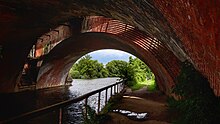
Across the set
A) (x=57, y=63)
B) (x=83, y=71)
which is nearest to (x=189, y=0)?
(x=57, y=63)

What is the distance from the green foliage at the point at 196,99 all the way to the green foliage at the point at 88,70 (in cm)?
4367

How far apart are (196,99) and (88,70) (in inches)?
1796

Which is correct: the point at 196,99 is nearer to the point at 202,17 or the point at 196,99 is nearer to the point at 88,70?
the point at 202,17

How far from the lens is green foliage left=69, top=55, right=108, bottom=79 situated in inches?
1898

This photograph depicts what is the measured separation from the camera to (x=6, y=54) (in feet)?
48.5

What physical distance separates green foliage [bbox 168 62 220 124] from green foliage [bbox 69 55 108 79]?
143 feet

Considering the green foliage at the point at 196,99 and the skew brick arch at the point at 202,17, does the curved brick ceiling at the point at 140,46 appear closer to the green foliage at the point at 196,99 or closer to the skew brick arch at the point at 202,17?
the green foliage at the point at 196,99

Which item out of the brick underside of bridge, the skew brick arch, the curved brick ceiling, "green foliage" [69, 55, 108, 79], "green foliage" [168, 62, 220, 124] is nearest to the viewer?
the skew brick arch

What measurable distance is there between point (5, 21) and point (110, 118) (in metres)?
7.58

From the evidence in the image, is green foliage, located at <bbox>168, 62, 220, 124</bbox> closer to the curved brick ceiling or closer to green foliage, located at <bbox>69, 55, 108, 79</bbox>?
the curved brick ceiling

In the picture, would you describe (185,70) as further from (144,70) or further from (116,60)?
(116,60)

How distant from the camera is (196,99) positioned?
4184mm

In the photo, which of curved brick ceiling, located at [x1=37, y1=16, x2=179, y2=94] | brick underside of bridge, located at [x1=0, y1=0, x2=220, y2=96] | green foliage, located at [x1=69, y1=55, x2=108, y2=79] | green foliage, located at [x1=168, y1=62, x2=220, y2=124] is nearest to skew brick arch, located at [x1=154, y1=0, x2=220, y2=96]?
brick underside of bridge, located at [x1=0, y1=0, x2=220, y2=96]

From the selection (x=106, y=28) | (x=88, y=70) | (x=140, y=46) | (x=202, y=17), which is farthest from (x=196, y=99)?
(x=88, y=70)
